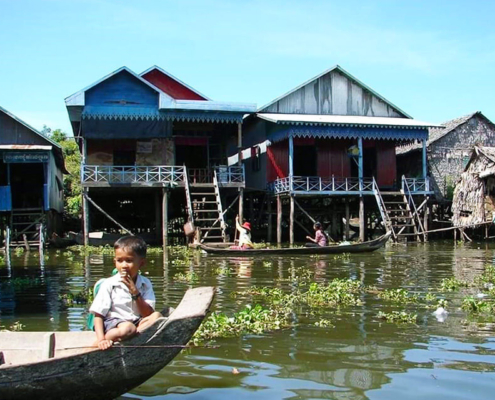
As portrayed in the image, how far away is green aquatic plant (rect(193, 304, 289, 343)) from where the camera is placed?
267 inches

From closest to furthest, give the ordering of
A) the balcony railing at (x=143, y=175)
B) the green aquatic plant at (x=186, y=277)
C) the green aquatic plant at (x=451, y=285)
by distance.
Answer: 1. the green aquatic plant at (x=451, y=285)
2. the green aquatic plant at (x=186, y=277)
3. the balcony railing at (x=143, y=175)

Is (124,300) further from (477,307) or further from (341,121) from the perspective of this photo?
(341,121)

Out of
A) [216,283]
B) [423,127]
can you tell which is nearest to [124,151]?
[423,127]

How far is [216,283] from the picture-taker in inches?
448

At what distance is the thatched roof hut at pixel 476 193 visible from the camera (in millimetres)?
24312

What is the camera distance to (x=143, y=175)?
73.8 feet

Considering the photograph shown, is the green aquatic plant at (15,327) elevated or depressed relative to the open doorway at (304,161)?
depressed

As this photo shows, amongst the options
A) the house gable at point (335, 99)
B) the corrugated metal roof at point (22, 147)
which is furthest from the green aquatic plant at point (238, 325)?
the house gable at point (335, 99)

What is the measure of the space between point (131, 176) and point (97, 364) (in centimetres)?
1846

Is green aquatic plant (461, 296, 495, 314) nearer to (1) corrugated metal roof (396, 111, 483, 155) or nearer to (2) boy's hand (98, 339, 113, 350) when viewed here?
(2) boy's hand (98, 339, 113, 350)

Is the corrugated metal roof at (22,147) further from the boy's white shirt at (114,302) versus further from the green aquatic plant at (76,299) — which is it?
the boy's white shirt at (114,302)

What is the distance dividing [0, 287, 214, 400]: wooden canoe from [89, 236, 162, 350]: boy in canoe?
0.53ft

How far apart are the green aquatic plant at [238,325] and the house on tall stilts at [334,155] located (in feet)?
51.3

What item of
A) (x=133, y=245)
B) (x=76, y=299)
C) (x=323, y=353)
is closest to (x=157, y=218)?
(x=76, y=299)
